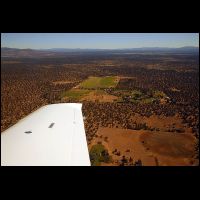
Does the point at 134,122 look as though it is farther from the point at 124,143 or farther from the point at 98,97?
the point at 98,97

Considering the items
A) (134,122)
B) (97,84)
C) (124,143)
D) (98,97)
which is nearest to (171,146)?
(124,143)

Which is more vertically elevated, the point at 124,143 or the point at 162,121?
the point at 162,121

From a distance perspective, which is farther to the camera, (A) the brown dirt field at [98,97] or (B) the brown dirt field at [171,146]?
(A) the brown dirt field at [98,97]

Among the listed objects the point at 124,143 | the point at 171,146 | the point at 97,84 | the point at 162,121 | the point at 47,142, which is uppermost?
the point at 97,84

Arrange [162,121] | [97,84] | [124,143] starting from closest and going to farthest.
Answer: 1. [124,143]
2. [162,121]
3. [97,84]

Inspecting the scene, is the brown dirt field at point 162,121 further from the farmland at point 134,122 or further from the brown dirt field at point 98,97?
the brown dirt field at point 98,97

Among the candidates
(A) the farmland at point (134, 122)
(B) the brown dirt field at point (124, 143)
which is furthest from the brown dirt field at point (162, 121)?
(B) the brown dirt field at point (124, 143)

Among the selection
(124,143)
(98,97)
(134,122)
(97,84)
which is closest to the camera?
(124,143)
